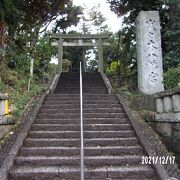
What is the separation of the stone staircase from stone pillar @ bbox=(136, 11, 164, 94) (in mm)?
1275

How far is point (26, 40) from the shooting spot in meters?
11.4

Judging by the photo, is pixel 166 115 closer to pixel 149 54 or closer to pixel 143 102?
pixel 143 102

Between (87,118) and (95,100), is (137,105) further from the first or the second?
(87,118)

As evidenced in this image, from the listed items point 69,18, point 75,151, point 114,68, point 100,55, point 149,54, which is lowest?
point 75,151

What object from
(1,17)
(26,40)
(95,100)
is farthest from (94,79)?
(1,17)

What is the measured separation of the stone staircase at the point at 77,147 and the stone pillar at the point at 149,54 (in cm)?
127

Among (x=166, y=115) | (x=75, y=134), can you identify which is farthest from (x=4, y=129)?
(x=166, y=115)

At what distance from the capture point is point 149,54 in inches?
332

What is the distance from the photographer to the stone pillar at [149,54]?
8281 mm

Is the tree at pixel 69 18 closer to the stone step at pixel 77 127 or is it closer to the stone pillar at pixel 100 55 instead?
the stone pillar at pixel 100 55

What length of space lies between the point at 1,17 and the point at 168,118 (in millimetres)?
5033
